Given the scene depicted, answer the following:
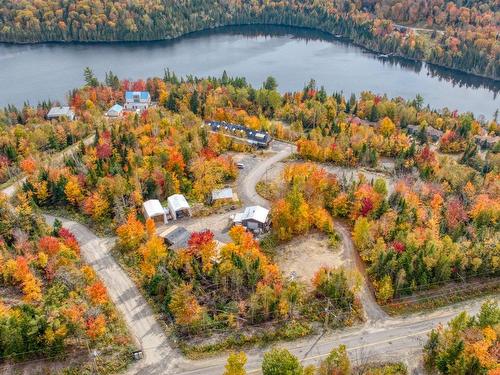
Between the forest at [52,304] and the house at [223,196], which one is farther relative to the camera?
the house at [223,196]

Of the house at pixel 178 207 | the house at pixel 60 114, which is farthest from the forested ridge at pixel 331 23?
the house at pixel 178 207

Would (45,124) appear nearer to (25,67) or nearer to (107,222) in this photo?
(107,222)

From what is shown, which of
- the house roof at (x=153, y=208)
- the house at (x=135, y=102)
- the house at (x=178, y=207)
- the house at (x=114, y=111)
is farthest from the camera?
the house at (x=135, y=102)

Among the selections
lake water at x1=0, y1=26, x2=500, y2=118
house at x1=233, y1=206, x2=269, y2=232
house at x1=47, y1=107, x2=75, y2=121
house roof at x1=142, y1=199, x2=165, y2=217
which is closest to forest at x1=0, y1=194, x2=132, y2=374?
house roof at x1=142, y1=199, x2=165, y2=217

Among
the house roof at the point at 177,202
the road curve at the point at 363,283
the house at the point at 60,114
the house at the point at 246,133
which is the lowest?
the road curve at the point at 363,283

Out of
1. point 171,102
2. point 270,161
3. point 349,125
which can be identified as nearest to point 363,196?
point 270,161

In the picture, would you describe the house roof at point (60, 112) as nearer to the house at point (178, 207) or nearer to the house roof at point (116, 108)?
the house roof at point (116, 108)

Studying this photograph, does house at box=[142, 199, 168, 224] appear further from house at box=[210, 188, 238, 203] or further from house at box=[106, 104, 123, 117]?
house at box=[106, 104, 123, 117]
